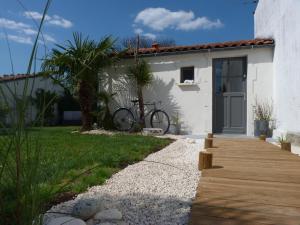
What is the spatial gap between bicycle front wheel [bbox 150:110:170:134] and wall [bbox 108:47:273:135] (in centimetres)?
22

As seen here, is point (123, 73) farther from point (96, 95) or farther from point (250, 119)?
point (250, 119)

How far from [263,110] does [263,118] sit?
28cm

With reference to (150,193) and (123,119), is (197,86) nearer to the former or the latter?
(123,119)

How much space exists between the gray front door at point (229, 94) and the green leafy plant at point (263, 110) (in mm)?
443

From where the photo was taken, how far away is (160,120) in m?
9.82

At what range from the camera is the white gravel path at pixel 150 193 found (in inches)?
87.4

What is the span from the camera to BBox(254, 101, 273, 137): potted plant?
27.5 feet

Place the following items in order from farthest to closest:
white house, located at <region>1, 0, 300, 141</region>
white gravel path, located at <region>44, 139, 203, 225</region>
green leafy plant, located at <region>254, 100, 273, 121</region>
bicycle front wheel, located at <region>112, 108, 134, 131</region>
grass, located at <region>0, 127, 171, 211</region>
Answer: bicycle front wheel, located at <region>112, 108, 134, 131</region> → white house, located at <region>1, 0, 300, 141</region> → green leafy plant, located at <region>254, 100, 273, 121</region> → white gravel path, located at <region>44, 139, 203, 225</region> → grass, located at <region>0, 127, 171, 211</region>

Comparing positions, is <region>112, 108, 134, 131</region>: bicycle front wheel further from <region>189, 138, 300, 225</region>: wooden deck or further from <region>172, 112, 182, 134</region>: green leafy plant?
<region>189, 138, 300, 225</region>: wooden deck

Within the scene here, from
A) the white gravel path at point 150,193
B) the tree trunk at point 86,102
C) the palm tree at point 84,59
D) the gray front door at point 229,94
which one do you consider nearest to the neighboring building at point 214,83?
the gray front door at point 229,94

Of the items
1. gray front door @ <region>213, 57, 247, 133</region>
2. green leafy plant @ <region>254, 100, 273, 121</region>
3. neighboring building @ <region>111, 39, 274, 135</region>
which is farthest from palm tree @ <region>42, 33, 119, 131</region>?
green leafy plant @ <region>254, 100, 273, 121</region>

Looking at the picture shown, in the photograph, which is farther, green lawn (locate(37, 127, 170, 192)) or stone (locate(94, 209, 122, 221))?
green lawn (locate(37, 127, 170, 192))

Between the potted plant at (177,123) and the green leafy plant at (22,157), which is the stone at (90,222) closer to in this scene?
the green leafy plant at (22,157)

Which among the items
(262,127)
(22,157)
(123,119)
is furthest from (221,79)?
(22,157)
